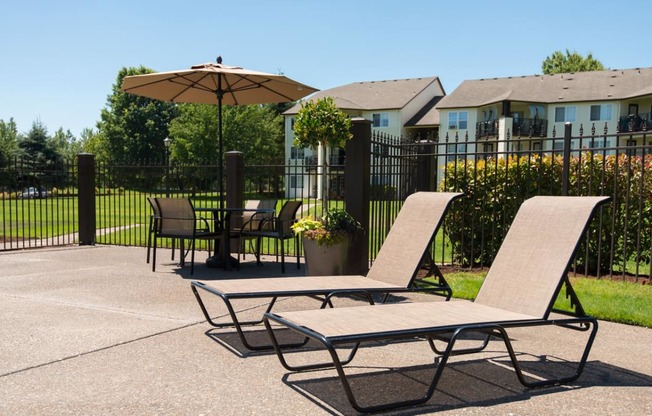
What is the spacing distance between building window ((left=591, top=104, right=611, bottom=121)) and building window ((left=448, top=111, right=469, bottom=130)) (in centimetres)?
925

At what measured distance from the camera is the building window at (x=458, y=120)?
48406mm

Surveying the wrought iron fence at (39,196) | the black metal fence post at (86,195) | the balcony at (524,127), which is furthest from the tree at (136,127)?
the black metal fence post at (86,195)

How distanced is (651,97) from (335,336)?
4864 cm

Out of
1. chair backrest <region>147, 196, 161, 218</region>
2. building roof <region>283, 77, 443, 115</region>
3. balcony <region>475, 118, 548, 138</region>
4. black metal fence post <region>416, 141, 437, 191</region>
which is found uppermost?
building roof <region>283, 77, 443, 115</region>

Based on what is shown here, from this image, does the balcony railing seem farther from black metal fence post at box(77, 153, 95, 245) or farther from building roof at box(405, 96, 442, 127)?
black metal fence post at box(77, 153, 95, 245)

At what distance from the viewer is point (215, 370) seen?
14.8 feet

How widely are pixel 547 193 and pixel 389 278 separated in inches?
199

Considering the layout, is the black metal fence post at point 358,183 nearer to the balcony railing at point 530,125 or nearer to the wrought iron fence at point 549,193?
the wrought iron fence at point 549,193

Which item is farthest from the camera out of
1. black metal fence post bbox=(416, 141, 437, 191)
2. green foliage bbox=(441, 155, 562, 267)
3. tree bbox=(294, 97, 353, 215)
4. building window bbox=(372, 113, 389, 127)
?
building window bbox=(372, 113, 389, 127)

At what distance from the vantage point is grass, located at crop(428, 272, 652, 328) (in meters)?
6.39

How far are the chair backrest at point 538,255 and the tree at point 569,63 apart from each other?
6896cm

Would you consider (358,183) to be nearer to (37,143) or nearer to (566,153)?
(566,153)

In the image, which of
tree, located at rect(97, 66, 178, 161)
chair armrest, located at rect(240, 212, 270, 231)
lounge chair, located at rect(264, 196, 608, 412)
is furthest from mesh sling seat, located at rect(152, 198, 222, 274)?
tree, located at rect(97, 66, 178, 161)

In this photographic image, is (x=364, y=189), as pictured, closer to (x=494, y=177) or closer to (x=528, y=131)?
(x=494, y=177)
